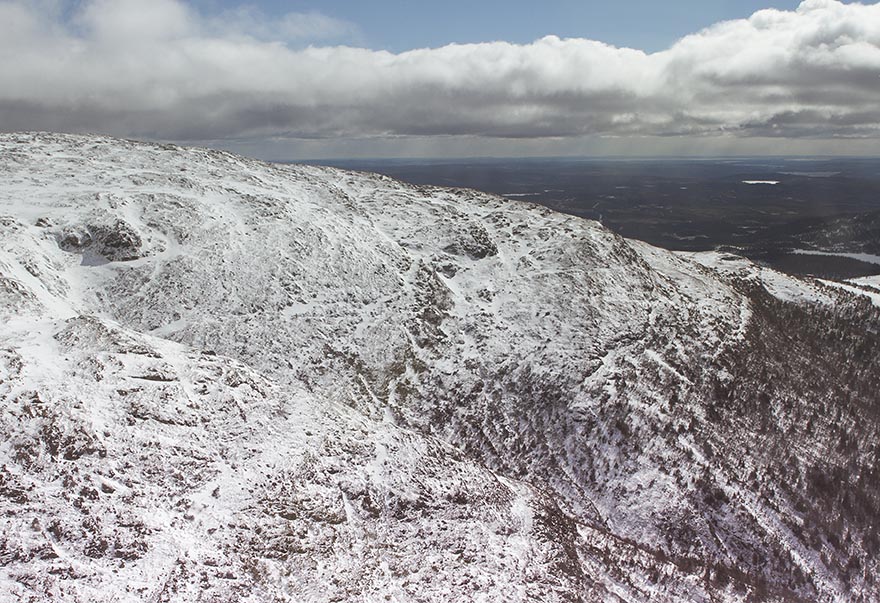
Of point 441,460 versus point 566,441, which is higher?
point 441,460

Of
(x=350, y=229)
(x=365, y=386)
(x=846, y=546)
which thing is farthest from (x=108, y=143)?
(x=846, y=546)

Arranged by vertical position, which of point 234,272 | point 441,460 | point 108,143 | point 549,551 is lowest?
point 549,551

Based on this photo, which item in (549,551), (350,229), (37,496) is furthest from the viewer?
(350,229)

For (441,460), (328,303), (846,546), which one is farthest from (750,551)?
(328,303)

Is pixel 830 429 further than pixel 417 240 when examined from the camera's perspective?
No

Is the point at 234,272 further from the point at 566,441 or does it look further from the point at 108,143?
the point at 108,143

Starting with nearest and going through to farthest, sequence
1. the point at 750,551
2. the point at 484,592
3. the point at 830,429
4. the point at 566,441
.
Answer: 1. the point at 484,592
2. the point at 750,551
3. the point at 566,441
4. the point at 830,429
